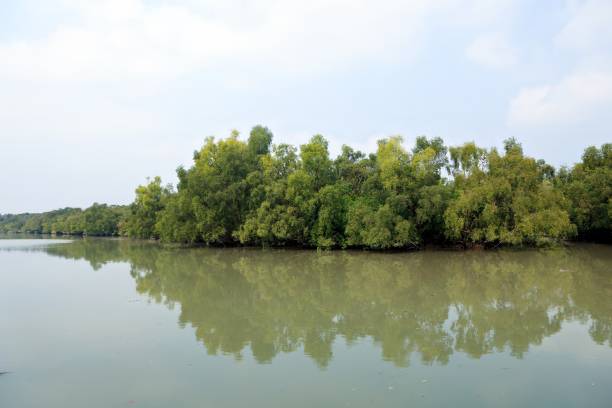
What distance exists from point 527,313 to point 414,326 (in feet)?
10.6

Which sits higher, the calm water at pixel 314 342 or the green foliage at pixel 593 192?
the green foliage at pixel 593 192

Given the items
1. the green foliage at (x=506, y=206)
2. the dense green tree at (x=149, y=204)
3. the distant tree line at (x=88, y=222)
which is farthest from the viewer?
the distant tree line at (x=88, y=222)

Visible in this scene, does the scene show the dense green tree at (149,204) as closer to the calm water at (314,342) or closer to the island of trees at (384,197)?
the island of trees at (384,197)

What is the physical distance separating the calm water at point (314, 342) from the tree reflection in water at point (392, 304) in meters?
0.06

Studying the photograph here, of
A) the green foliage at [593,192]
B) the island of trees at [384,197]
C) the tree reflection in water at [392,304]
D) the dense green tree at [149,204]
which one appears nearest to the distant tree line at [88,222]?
the dense green tree at [149,204]

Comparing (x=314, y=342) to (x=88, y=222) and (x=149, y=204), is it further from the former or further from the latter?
(x=88, y=222)

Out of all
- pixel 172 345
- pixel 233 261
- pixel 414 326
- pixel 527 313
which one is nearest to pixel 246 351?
pixel 172 345

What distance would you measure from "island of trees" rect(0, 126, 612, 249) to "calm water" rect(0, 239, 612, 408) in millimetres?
10498

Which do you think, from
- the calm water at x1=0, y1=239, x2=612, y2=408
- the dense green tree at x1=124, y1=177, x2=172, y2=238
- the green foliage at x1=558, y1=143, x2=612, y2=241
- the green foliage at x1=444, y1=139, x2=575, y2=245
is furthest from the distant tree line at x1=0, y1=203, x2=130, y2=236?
the green foliage at x1=558, y1=143, x2=612, y2=241

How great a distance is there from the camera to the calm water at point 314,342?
5816 millimetres

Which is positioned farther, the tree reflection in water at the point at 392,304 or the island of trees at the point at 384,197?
the island of trees at the point at 384,197

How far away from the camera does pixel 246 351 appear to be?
7.80 m

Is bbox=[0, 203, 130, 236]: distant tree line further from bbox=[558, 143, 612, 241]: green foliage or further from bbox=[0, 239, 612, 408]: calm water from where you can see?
bbox=[558, 143, 612, 241]: green foliage

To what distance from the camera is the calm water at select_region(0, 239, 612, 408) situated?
19.1ft
